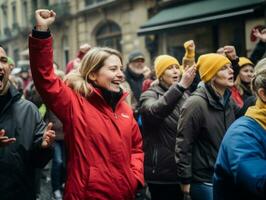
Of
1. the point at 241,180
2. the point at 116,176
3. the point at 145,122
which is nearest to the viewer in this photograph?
the point at 241,180

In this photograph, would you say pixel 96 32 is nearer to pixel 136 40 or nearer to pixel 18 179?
pixel 136 40

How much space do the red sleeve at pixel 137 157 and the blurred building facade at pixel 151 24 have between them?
7.97 m

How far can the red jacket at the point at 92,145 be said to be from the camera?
3.52 metres

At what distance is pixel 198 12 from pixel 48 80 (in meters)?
11.2

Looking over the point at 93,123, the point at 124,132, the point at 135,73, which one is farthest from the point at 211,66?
Answer: the point at 135,73

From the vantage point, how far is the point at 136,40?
2045 cm

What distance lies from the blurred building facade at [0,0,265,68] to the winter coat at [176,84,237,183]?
24.0 feet

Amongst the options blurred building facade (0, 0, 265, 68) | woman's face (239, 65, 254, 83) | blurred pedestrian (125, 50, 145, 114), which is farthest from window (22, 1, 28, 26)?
woman's face (239, 65, 254, 83)

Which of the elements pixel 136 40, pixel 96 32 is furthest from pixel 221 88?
pixel 96 32

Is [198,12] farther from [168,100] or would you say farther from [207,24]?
[168,100]

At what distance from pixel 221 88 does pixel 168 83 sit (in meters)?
0.73

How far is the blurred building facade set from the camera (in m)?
13.0

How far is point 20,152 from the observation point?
356 cm

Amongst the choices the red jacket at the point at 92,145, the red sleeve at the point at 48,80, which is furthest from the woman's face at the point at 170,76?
the red sleeve at the point at 48,80
